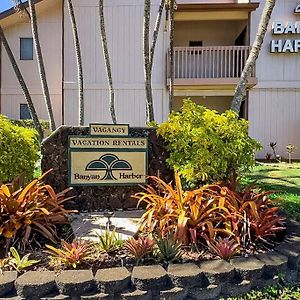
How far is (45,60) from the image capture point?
1577cm

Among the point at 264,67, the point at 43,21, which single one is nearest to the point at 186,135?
the point at 264,67

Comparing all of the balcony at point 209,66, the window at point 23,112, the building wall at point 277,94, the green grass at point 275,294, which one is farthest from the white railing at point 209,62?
the green grass at point 275,294

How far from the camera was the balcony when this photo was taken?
14.4 m

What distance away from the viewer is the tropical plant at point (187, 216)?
3.83m

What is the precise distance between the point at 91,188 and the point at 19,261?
2034 mm

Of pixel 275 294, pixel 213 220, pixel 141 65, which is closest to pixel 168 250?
pixel 213 220

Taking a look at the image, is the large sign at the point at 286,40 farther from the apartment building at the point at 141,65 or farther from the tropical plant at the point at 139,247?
the tropical plant at the point at 139,247

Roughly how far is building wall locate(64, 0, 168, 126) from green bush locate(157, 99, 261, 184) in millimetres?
10387

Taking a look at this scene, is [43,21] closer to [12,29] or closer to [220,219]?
[12,29]

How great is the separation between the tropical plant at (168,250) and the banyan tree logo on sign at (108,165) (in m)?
1.85

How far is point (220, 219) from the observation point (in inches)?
160

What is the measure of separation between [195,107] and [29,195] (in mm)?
2575

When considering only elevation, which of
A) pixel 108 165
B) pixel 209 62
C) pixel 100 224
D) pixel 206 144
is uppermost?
pixel 209 62

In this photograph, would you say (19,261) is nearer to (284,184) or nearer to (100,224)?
(100,224)
